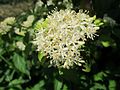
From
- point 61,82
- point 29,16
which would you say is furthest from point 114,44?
point 29,16

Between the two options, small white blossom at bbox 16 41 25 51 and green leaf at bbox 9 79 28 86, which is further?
green leaf at bbox 9 79 28 86

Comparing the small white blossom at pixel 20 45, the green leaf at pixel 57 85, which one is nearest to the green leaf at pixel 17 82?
the small white blossom at pixel 20 45

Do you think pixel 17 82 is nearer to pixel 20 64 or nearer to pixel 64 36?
pixel 20 64

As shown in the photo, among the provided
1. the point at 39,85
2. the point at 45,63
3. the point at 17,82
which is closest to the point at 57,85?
the point at 45,63

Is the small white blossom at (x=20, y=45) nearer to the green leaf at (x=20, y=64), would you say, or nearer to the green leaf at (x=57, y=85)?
the green leaf at (x=20, y=64)

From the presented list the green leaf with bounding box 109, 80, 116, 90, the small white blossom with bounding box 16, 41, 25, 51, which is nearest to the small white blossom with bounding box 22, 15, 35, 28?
the small white blossom with bounding box 16, 41, 25, 51

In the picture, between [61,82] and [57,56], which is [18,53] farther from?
[57,56]

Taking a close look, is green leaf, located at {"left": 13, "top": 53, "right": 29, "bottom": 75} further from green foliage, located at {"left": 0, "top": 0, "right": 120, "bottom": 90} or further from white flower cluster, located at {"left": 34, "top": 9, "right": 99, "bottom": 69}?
white flower cluster, located at {"left": 34, "top": 9, "right": 99, "bottom": 69}
